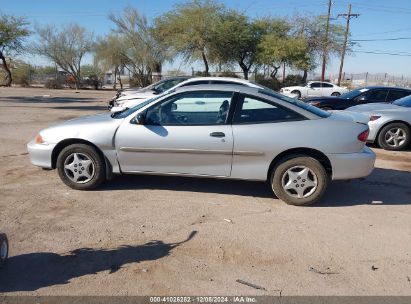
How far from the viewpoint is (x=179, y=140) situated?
540 cm

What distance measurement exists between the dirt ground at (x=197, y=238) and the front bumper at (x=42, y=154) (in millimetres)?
383

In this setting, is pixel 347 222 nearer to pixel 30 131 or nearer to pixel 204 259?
pixel 204 259

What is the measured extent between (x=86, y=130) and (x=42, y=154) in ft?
2.42

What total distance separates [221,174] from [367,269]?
2255 mm

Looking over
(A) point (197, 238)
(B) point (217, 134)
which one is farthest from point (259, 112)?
(A) point (197, 238)

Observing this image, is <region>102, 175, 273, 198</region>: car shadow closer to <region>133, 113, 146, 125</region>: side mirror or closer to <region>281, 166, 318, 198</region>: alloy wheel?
<region>281, 166, 318, 198</region>: alloy wheel

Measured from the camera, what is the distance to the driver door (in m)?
5.37

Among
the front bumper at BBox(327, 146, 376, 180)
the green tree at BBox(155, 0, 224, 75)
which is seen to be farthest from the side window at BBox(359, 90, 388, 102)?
the green tree at BBox(155, 0, 224, 75)

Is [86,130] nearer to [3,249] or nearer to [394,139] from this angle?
[3,249]

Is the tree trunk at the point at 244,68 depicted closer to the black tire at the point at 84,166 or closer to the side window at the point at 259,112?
the side window at the point at 259,112

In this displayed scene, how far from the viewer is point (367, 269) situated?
3795 mm

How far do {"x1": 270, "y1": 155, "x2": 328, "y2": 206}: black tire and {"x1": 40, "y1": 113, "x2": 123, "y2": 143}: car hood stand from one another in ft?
7.35

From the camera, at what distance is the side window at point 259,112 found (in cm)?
538

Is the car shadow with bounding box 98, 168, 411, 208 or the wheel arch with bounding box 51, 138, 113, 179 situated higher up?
the wheel arch with bounding box 51, 138, 113, 179
